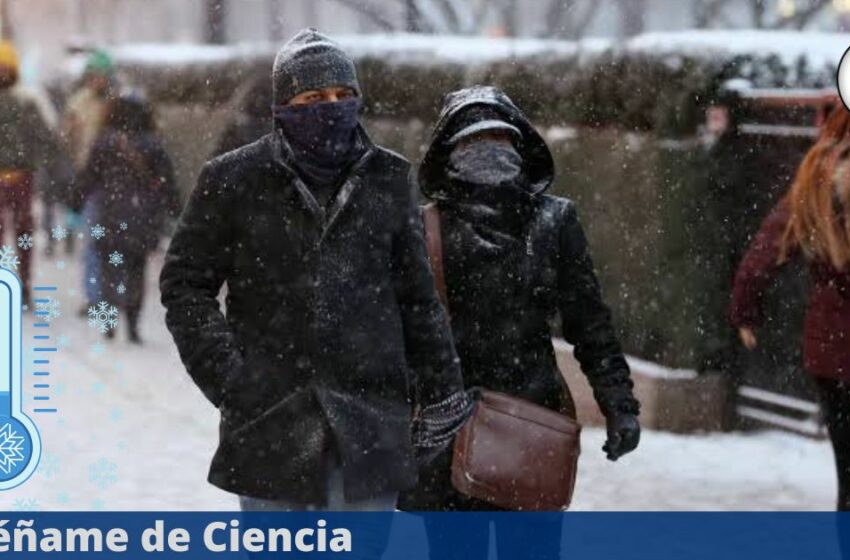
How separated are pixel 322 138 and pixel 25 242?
894 millimetres

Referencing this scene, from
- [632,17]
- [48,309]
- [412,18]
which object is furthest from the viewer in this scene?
[632,17]

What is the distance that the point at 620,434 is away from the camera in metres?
3.79

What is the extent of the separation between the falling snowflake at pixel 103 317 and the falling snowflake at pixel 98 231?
16 centimetres

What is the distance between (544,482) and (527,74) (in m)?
1.23

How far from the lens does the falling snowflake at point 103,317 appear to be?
3.97 metres

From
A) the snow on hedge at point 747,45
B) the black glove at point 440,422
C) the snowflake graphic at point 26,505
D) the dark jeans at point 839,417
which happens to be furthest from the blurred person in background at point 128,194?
the dark jeans at point 839,417

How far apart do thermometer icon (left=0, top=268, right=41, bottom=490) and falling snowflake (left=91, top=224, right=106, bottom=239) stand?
0.21 meters

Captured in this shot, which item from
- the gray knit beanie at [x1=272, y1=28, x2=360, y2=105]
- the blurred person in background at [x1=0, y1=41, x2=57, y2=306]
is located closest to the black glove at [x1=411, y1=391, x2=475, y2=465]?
the gray knit beanie at [x1=272, y1=28, x2=360, y2=105]

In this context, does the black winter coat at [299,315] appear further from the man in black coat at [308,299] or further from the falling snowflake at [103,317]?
the falling snowflake at [103,317]

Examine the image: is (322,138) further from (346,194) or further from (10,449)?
(10,449)

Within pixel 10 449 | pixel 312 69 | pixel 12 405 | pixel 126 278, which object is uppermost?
pixel 312 69

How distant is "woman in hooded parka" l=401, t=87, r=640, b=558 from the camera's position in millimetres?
3756

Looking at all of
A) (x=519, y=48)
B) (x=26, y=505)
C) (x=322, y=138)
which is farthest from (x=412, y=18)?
(x=26, y=505)

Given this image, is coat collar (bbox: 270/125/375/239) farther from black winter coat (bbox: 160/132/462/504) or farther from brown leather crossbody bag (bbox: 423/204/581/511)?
brown leather crossbody bag (bbox: 423/204/581/511)
